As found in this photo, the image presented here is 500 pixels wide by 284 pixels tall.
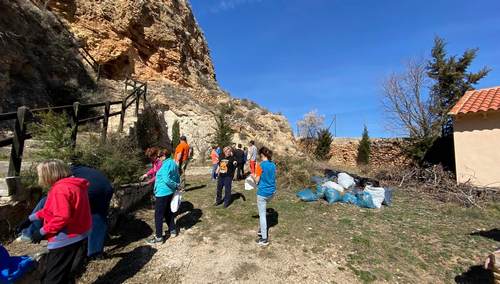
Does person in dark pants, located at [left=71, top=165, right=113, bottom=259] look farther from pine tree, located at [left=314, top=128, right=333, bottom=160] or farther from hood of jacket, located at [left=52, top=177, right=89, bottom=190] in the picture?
pine tree, located at [left=314, top=128, right=333, bottom=160]

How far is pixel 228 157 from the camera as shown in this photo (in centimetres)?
723

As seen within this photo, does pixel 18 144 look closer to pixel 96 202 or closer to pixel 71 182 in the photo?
pixel 96 202

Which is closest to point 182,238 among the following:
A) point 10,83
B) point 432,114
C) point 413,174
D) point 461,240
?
point 461,240

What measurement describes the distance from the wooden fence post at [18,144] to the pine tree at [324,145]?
22.0 meters

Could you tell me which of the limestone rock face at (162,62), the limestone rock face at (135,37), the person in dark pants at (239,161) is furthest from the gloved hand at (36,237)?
the limestone rock face at (135,37)

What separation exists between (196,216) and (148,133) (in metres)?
7.10

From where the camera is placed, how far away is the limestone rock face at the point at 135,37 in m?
17.0

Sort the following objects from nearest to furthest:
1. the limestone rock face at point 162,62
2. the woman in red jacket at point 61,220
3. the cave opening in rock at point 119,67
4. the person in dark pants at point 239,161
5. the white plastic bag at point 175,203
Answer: the woman in red jacket at point 61,220, the white plastic bag at point 175,203, the person in dark pants at point 239,161, the limestone rock face at point 162,62, the cave opening in rock at point 119,67

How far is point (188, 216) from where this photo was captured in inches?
249

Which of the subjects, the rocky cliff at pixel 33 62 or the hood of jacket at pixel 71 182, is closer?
the hood of jacket at pixel 71 182

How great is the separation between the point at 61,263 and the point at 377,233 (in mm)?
5582

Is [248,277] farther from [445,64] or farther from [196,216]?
[445,64]

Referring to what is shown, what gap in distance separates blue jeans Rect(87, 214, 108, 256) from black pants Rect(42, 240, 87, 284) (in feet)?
1.72

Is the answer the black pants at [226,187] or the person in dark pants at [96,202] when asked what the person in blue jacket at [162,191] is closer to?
the person in dark pants at [96,202]
